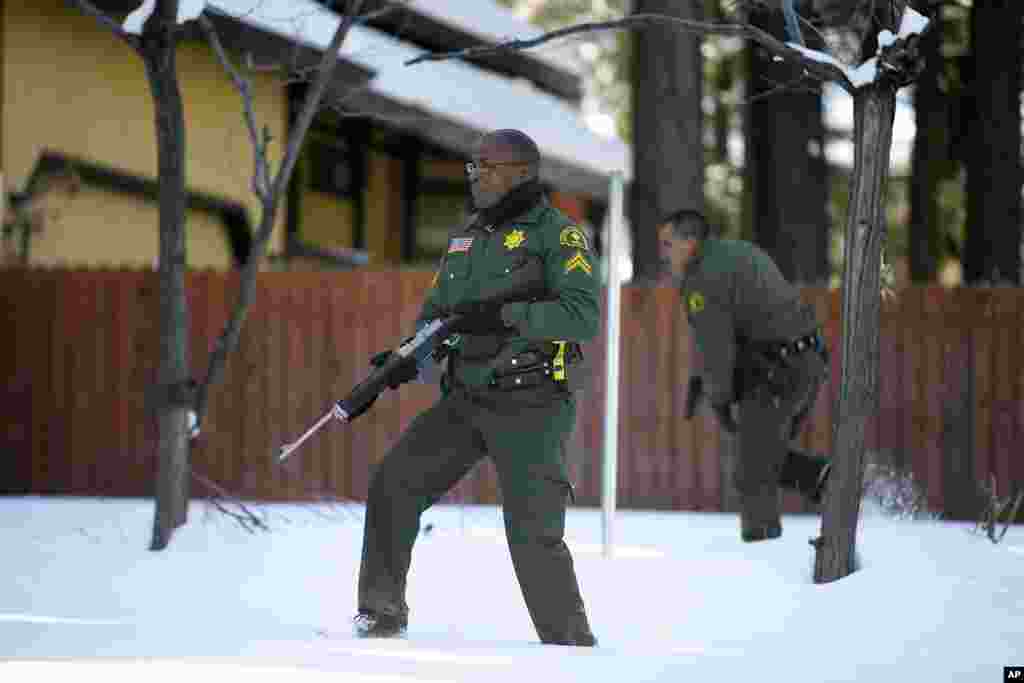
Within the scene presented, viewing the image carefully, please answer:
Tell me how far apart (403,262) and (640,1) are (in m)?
10.8

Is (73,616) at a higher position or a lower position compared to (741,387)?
lower

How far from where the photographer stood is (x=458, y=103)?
714 inches

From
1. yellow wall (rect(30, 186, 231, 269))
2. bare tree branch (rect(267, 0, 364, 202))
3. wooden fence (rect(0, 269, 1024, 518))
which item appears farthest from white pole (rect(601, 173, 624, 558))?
yellow wall (rect(30, 186, 231, 269))

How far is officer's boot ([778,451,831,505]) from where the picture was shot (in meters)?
8.88

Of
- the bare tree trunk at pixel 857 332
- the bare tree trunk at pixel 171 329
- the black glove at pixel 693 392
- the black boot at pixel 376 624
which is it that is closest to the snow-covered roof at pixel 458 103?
the bare tree trunk at pixel 171 329

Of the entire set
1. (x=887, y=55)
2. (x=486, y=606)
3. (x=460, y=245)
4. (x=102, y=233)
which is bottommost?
(x=486, y=606)

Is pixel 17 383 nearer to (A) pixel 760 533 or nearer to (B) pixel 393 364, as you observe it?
(A) pixel 760 533

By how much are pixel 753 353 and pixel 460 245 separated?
3.45m

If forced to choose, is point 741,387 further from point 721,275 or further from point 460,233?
point 460,233

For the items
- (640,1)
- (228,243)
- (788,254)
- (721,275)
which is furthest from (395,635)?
(228,243)

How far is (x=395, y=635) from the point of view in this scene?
6.11m

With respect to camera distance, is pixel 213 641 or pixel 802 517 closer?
pixel 213 641

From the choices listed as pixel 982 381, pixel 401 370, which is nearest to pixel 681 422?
pixel 982 381

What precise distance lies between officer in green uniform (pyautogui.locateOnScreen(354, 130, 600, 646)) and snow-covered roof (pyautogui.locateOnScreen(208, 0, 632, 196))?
7.04 metres
